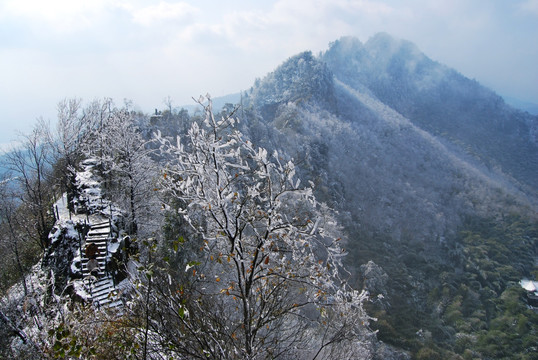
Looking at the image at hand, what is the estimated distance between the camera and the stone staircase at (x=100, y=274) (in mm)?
11500

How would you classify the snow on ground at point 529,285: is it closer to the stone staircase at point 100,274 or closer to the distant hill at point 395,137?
the distant hill at point 395,137

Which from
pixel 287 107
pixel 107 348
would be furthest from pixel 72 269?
pixel 287 107

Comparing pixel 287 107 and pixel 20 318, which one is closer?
pixel 20 318

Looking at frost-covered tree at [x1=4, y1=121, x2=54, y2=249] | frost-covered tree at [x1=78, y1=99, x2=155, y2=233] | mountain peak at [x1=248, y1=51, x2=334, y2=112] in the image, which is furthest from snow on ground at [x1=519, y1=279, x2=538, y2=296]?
frost-covered tree at [x1=4, y1=121, x2=54, y2=249]

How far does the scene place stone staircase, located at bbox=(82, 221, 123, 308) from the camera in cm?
1150

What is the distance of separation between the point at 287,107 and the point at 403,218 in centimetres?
3969

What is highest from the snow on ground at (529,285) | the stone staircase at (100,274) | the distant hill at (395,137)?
the distant hill at (395,137)

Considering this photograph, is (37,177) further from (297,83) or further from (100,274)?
(297,83)

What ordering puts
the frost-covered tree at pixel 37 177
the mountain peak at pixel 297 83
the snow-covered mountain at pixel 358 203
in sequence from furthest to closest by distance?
the mountain peak at pixel 297 83 → the frost-covered tree at pixel 37 177 → the snow-covered mountain at pixel 358 203

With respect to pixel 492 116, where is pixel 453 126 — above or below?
below

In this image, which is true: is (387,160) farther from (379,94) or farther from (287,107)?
(379,94)

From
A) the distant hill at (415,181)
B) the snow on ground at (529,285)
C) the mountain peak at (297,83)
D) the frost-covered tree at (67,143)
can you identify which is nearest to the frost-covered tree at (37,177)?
the frost-covered tree at (67,143)

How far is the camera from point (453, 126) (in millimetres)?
118688

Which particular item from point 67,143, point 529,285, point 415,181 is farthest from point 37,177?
point 415,181
